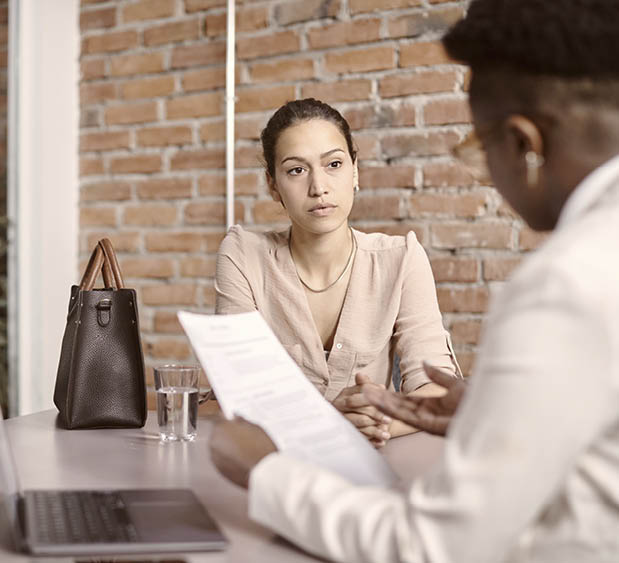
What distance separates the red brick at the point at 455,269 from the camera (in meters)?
2.12

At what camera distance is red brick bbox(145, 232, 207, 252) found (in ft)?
8.18

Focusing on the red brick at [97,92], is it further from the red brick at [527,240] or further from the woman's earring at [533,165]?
Answer: the woman's earring at [533,165]

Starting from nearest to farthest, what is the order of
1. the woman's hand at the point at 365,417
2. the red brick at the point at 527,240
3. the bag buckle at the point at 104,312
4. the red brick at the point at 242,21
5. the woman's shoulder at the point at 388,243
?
the woman's hand at the point at 365,417
the bag buckle at the point at 104,312
the woman's shoulder at the point at 388,243
the red brick at the point at 527,240
the red brick at the point at 242,21

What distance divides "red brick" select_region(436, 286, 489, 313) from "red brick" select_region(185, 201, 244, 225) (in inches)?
27.7

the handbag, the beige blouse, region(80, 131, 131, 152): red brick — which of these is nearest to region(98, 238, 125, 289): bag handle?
the handbag

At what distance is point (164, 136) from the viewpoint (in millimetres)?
2541

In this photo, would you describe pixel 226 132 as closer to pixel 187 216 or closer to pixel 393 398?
pixel 187 216

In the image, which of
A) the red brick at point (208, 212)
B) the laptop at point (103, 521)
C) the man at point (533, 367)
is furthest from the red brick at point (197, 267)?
the man at point (533, 367)

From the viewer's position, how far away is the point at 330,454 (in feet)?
2.81

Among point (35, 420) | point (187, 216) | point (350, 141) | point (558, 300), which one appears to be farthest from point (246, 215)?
point (558, 300)

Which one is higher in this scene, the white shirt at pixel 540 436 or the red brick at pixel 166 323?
the white shirt at pixel 540 436

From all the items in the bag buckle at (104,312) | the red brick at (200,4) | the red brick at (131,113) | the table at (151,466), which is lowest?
the table at (151,466)

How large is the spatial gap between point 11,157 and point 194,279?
78cm

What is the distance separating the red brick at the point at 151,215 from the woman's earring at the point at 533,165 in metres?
1.95
